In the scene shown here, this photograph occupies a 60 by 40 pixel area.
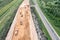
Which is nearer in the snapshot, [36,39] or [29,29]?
[36,39]

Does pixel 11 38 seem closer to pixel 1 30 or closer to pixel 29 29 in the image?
pixel 1 30

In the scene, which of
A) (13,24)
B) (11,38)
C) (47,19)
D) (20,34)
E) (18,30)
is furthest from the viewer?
(47,19)

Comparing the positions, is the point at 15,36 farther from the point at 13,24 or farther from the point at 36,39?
the point at 13,24

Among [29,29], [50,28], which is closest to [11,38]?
[29,29]

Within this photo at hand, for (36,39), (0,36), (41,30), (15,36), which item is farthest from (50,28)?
(0,36)

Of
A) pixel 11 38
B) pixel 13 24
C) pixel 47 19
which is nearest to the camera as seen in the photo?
pixel 11 38

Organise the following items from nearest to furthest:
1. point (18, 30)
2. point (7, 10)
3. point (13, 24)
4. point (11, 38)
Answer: point (11, 38) < point (18, 30) < point (13, 24) < point (7, 10)

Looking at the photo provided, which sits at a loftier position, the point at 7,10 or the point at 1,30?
the point at 1,30

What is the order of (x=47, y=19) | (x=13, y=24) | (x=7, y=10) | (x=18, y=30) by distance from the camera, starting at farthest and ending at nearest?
(x=7, y=10) < (x=47, y=19) < (x=13, y=24) < (x=18, y=30)

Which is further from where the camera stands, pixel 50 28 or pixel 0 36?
pixel 50 28
